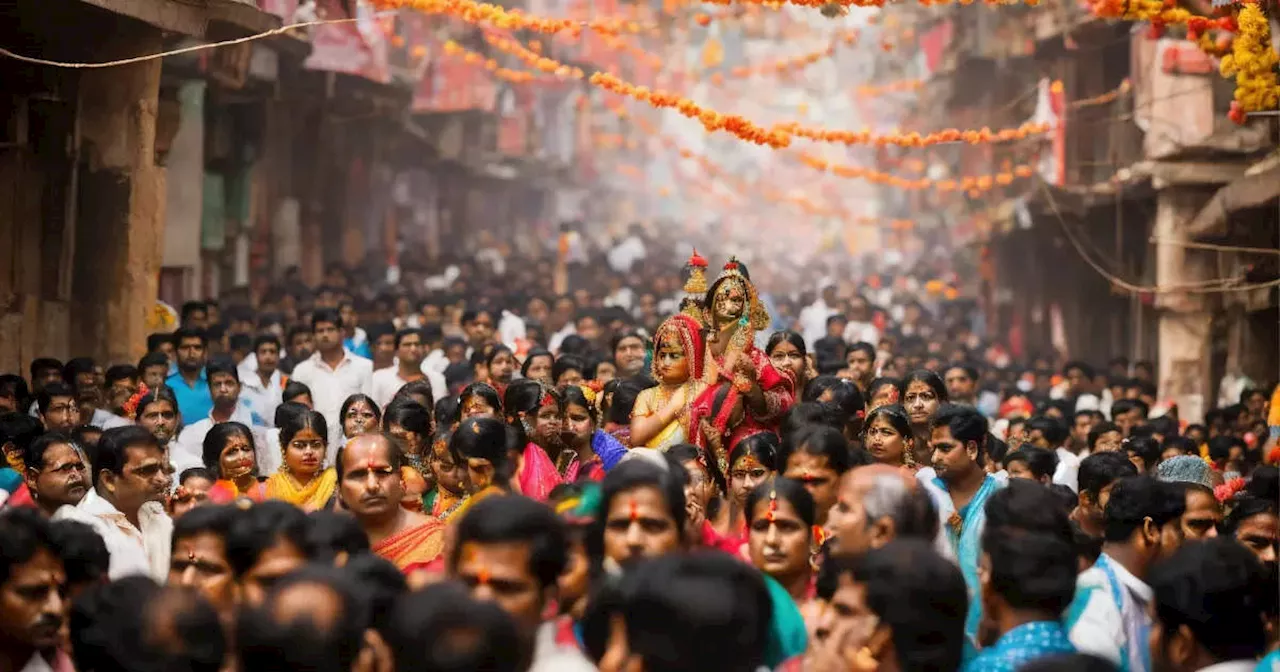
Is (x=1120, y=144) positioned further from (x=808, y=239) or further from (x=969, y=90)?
(x=808, y=239)

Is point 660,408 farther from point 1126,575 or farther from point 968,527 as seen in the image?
point 1126,575

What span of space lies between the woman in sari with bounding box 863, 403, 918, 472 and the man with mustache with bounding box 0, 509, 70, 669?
4526 mm

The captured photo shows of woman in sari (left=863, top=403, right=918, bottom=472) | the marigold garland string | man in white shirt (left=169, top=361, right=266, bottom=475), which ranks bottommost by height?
man in white shirt (left=169, top=361, right=266, bottom=475)

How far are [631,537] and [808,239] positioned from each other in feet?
274

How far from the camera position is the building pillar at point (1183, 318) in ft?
71.7

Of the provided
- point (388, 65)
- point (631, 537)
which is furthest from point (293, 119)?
point (631, 537)

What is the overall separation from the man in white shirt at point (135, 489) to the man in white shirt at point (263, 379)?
4675 millimetres

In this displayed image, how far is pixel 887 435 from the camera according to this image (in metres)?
9.70

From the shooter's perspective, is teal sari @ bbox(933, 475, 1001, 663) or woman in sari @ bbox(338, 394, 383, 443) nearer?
teal sari @ bbox(933, 475, 1001, 663)

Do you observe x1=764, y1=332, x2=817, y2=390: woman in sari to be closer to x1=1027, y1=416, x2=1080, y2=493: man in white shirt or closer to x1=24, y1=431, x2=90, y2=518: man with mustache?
x1=1027, y1=416, x2=1080, y2=493: man in white shirt

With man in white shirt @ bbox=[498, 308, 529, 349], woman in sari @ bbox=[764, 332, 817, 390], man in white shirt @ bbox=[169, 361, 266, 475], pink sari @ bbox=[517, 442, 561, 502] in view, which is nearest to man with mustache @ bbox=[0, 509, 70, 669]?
pink sari @ bbox=[517, 442, 561, 502]

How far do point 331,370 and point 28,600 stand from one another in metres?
8.52

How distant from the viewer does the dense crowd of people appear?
5188mm

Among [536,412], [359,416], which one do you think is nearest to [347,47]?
[359,416]
